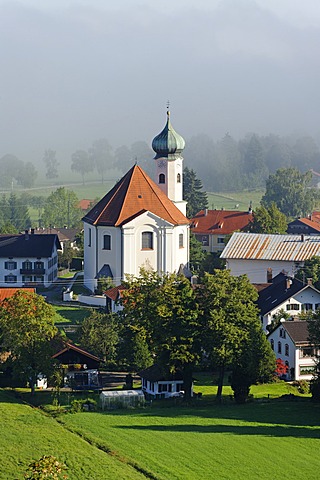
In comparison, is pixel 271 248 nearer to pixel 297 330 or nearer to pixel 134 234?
pixel 134 234

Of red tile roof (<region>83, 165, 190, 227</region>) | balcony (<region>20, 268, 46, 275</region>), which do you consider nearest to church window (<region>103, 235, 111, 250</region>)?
red tile roof (<region>83, 165, 190, 227</region>)

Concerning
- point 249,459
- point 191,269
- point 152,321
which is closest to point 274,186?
point 191,269

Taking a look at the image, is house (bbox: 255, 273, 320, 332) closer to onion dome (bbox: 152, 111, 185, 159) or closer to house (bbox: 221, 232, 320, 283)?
house (bbox: 221, 232, 320, 283)

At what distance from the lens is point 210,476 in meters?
28.0

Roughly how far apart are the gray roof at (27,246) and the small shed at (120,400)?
26.0 meters

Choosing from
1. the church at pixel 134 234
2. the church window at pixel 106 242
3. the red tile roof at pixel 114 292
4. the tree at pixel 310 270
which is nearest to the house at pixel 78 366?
the red tile roof at pixel 114 292

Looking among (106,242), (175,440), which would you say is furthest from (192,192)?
(175,440)

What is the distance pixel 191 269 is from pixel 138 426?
3262cm

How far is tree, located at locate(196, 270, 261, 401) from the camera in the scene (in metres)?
38.3

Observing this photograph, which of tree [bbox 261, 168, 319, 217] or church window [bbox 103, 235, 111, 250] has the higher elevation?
tree [bbox 261, 168, 319, 217]

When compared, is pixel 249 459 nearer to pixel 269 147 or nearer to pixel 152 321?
pixel 152 321

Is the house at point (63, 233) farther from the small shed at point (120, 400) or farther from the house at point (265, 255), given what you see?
the small shed at point (120, 400)

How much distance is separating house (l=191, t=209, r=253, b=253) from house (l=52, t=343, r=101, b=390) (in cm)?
4252

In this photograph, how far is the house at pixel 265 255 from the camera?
59125 millimetres
